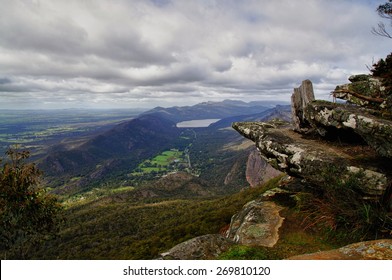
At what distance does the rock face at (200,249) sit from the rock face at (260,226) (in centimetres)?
219

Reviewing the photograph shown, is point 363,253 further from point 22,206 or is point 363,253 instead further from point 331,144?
point 22,206

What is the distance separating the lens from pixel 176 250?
15.4m

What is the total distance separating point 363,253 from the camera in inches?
437

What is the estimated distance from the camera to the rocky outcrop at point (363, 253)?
35.3ft

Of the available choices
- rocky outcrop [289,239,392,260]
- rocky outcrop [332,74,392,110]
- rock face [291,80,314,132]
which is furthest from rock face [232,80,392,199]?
rocky outcrop [289,239,392,260]

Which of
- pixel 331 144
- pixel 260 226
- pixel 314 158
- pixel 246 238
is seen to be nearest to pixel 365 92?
pixel 331 144

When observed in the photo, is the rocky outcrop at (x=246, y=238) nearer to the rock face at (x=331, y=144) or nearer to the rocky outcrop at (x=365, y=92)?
the rock face at (x=331, y=144)

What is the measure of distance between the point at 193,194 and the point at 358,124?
188824mm

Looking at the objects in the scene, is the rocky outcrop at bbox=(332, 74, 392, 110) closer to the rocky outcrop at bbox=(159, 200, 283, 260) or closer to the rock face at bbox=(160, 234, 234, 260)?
the rocky outcrop at bbox=(159, 200, 283, 260)

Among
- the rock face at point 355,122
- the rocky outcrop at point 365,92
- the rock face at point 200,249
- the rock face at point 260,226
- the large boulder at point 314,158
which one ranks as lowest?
the rock face at point 260,226

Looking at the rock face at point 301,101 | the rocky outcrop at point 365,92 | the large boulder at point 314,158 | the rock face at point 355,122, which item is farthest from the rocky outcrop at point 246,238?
the rocky outcrop at point 365,92

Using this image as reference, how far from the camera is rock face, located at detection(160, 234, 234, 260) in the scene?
14641mm

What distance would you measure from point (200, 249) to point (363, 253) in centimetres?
850
